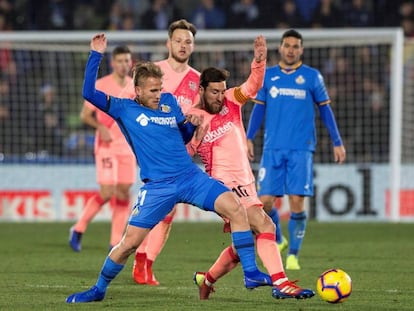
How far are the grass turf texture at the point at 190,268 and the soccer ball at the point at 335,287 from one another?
2.7 inches

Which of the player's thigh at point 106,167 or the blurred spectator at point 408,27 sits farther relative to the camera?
the blurred spectator at point 408,27

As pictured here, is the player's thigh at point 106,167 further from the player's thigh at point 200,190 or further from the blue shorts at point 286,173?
the player's thigh at point 200,190

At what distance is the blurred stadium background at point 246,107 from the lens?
54.4 feet

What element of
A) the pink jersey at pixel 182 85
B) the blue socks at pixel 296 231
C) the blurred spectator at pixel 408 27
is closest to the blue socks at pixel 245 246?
the pink jersey at pixel 182 85

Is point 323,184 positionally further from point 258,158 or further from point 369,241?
point 369,241

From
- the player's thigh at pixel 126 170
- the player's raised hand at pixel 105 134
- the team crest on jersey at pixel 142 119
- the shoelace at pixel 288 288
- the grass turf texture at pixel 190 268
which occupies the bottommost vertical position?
the grass turf texture at pixel 190 268

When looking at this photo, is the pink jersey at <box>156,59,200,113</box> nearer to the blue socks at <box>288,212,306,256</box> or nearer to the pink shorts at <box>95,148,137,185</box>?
the blue socks at <box>288,212,306,256</box>

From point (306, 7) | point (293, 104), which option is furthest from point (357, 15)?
point (293, 104)

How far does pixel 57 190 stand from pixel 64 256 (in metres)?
5.00

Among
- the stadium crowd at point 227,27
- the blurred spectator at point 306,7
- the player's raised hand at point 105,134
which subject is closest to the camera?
the player's raised hand at point 105,134

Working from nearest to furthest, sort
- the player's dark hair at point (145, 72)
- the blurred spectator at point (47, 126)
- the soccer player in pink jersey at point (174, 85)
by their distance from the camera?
the player's dark hair at point (145, 72)
the soccer player in pink jersey at point (174, 85)
the blurred spectator at point (47, 126)

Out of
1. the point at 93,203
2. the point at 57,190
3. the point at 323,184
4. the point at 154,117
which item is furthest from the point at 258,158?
the point at 154,117

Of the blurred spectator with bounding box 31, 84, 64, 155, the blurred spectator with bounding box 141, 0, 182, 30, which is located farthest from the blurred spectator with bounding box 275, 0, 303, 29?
the blurred spectator with bounding box 31, 84, 64, 155

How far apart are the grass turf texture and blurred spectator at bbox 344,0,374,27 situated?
5809mm
